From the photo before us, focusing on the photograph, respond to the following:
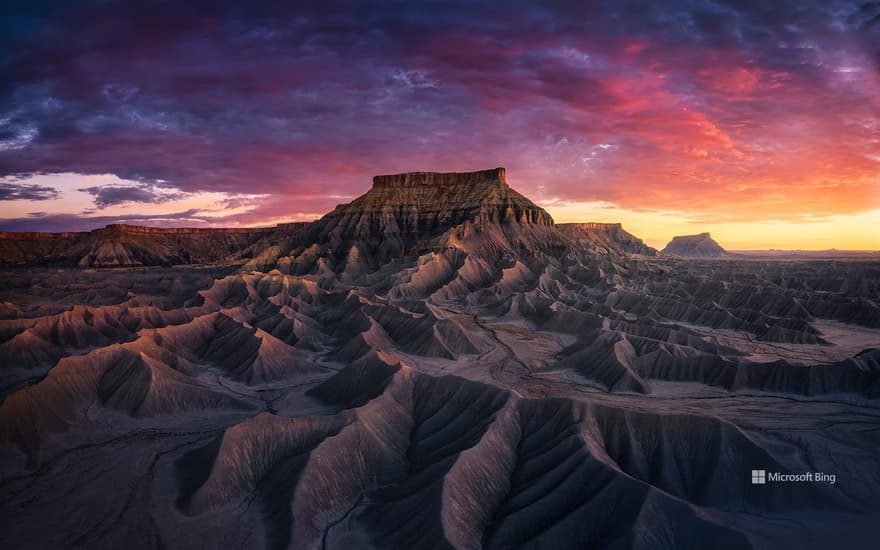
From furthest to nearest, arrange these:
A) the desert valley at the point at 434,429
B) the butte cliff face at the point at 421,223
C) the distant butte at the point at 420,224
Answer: the distant butte at the point at 420,224 → the butte cliff face at the point at 421,223 → the desert valley at the point at 434,429

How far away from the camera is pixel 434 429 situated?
37.1 m

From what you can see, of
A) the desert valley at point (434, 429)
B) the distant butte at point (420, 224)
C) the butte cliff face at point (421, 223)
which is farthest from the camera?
the distant butte at point (420, 224)

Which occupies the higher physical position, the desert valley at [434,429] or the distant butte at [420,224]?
the distant butte at [420,224]

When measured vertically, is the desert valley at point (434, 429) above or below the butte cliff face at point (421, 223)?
below

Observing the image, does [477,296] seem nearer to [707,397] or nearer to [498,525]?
[707,397]

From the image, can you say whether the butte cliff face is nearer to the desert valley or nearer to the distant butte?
the distant butte

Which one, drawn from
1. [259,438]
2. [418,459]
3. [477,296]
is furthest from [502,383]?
[477,296]

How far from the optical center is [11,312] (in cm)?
7562

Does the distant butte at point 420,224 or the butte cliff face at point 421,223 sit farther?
the distant butte at point 420,224

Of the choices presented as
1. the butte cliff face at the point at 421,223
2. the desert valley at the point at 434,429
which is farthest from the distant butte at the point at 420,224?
the desert valley at the point at 434,429

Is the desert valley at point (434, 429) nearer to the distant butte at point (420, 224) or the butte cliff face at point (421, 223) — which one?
the butte cliff face at point (421, 223)

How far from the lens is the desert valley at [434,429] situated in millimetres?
25453

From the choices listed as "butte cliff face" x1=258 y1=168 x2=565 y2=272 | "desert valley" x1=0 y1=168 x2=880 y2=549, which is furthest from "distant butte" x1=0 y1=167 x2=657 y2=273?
"desert valley" x1=0 y1=168 x2=880 y2=549

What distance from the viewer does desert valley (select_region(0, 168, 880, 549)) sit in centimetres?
2545
